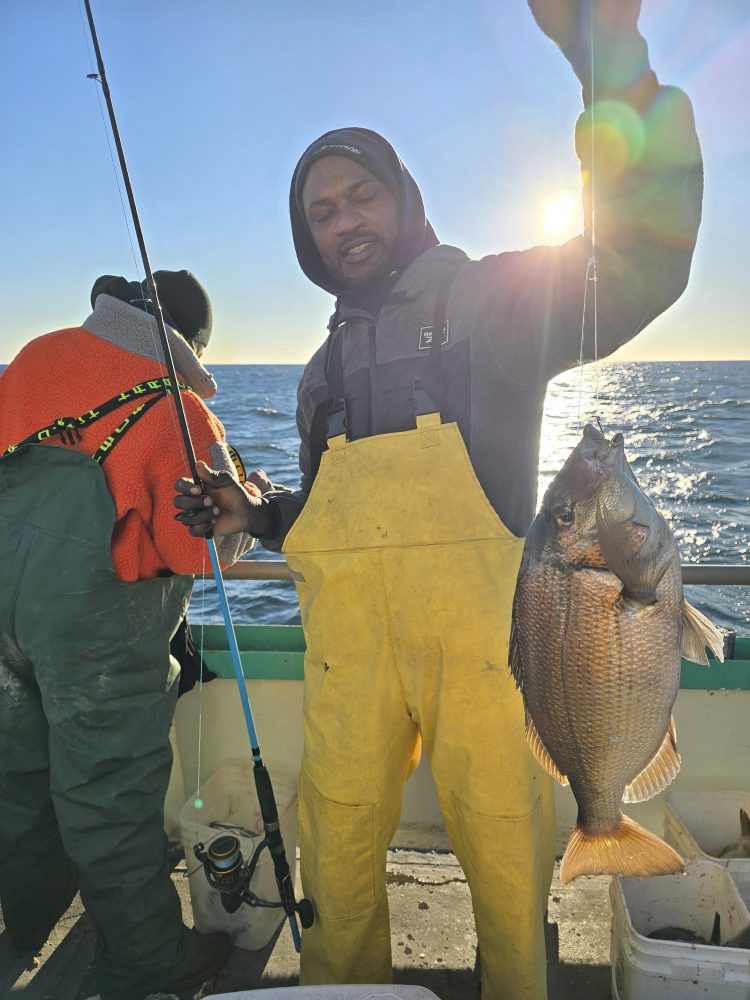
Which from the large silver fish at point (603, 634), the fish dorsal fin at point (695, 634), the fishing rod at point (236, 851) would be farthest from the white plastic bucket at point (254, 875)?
the fish dorsal fin at point (695, 634)

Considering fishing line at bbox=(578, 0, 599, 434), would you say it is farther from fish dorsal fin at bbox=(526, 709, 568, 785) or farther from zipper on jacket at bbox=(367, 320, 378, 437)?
fish dorsal fin at bbox=(526, 709, 568, 785)

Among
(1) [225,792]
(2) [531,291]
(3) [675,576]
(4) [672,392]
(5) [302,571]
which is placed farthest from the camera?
(4) [672,392]

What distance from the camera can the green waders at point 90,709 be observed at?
231 centimetres

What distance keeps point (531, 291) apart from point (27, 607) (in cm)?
197

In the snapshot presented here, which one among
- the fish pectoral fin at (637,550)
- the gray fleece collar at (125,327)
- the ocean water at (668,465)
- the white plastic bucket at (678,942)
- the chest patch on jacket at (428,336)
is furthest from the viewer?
the ocean water at (668,465)

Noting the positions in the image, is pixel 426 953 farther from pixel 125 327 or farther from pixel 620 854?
pixel 125 327

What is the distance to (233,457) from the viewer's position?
272 centimetres

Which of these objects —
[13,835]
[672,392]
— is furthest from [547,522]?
[672,392]

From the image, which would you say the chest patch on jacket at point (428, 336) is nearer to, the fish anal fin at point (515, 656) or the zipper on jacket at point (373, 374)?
the zipper on jacket at point (373, 374)

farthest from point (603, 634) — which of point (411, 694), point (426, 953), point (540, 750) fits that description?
point (426, 953)

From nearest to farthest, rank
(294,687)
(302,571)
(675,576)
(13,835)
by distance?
(675,576) → (302,571) → (13,835) → (294,687)

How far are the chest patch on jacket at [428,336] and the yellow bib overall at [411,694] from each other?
0.86 feet

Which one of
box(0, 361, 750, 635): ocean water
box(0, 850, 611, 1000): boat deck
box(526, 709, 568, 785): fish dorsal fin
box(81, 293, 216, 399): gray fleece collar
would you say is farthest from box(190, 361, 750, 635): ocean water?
box(0, 850, 611, 1000): boat deck

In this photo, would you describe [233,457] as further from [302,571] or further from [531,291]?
[531,291]
